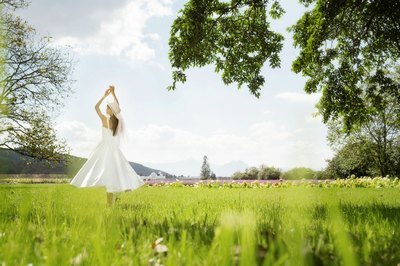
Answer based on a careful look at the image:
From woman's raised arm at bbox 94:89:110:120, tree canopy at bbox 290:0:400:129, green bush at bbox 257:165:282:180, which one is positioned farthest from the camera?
green bush at bbox 257:165:282:180

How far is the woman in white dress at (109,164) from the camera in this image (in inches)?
318

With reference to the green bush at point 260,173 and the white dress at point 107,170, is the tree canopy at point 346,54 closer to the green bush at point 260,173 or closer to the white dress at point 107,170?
the white dress at point 107,170

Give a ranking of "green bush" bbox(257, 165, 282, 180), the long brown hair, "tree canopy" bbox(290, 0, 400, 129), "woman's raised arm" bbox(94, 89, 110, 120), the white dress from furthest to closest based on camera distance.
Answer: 1. "green bush" bbox(257, 165, 282, 180)
2. "tree canopy" bbox(290, 0, 400, 129)
3. the long brown hair
4. "woman's raised arm" bbox(94, 89, 110, 120)
5. the white dress

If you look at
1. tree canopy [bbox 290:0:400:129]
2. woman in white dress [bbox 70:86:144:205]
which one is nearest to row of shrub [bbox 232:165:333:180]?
tree canopy [bbox 290:0:400:129]

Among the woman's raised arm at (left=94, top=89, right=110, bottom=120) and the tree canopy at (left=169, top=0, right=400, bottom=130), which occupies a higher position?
the tree canopy at (left=169, top=0, right=400, bottom=130)

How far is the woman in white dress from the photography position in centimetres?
808

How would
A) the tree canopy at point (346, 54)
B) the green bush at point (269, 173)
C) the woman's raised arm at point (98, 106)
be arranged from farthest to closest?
1. the green bush at point (269, 173)
2. the tree canopy at point (346, 54)
3. the woman's raised arm at point (98, 106)

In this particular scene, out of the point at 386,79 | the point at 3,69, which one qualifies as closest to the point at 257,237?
the point at 386,79

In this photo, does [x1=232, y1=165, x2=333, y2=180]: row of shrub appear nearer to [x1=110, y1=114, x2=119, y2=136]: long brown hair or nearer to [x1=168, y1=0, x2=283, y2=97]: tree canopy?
[x1=168, y1=0, x2=283, y2=97]: tree canopy

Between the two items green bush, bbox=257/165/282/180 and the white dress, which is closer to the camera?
the white dress

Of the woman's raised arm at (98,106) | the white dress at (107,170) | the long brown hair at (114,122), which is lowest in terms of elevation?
the white dress at (107,170)

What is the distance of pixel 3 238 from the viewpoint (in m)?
2.90

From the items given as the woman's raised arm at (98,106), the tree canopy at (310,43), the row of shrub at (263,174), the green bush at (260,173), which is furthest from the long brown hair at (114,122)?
the green bush at (260,173)

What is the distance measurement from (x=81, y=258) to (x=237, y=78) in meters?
10.8
